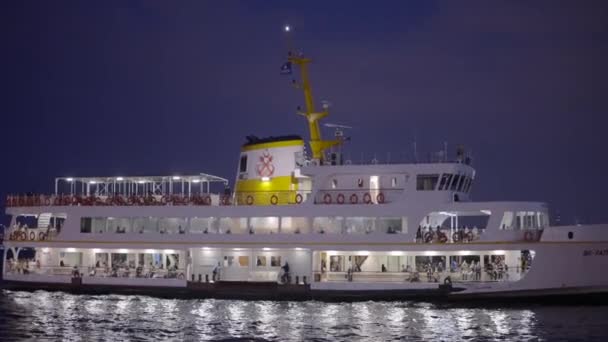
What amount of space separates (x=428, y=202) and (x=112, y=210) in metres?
14.6

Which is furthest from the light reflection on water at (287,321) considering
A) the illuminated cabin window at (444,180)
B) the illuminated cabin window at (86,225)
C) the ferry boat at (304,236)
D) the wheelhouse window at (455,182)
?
the wheelhouse window at (455,182)

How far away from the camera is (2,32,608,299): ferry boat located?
33.5 metres

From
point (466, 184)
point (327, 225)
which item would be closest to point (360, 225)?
point (327, 225)

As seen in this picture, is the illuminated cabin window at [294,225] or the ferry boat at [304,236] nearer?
the ferry boat at [304,236]

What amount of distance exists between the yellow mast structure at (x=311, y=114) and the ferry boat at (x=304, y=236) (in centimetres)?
6

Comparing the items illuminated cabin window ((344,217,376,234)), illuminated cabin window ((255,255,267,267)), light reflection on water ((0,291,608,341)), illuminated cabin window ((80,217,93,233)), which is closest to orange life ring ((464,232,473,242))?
light reflection on water ((0,291,608,341))

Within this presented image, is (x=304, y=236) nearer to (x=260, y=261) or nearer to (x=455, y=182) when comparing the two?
(x=260, y=261)

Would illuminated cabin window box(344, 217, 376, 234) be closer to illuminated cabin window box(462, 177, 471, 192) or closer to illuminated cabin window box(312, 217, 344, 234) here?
illuminated cabin window box(312, 217, 344, 234)

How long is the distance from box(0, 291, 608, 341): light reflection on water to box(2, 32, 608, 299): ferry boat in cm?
100

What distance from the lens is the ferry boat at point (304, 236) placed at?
33469mm

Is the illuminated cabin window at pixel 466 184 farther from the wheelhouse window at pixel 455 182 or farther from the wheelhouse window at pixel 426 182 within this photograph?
the wheelhouse window at pixel 426 182

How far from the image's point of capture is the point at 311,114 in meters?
38.4

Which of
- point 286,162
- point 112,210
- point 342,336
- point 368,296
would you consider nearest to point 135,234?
point 112,210

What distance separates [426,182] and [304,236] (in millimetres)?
5613
